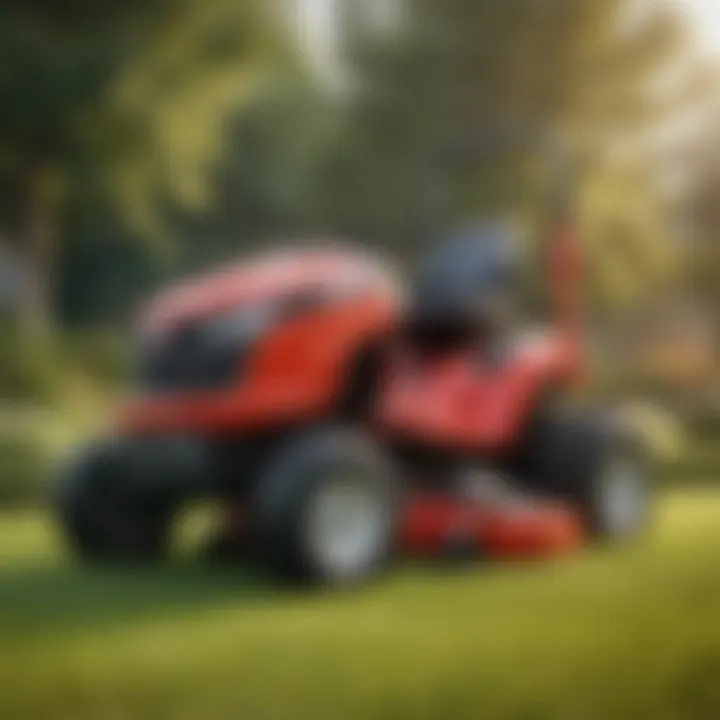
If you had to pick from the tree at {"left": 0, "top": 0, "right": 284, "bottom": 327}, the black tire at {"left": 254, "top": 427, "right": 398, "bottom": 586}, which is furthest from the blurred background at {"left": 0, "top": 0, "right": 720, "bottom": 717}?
the black tire at {"left": 254, "top": 427, "right": 398, "bottom": 586}

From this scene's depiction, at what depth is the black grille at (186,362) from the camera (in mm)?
1009

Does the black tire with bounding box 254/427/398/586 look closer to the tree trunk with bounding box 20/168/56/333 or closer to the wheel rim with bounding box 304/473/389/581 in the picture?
the wheel rim with bounding box 304/473/389/581

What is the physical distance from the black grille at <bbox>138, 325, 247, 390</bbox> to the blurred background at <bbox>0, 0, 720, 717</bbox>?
0.02 metres

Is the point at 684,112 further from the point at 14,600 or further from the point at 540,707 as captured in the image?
the point at 14,600

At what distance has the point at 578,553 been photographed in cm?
107

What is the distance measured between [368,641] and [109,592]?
0.17 m

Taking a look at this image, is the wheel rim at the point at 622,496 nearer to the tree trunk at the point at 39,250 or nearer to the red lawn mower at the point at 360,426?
the red lawn mower at the point at 360,426

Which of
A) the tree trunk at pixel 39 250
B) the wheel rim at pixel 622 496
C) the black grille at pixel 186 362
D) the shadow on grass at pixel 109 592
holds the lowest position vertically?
the shadow on grass at pixel 109 592

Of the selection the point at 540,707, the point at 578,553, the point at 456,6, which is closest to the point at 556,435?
the point at 578,553

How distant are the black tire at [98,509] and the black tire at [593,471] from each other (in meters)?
0.27

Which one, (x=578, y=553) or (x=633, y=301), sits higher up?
(x=633, y=301)

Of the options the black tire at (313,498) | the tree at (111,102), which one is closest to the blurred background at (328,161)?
the tree at (111,102)

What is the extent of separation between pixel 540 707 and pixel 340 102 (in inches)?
17.0

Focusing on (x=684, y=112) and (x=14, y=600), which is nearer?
(x=14, y=600)
